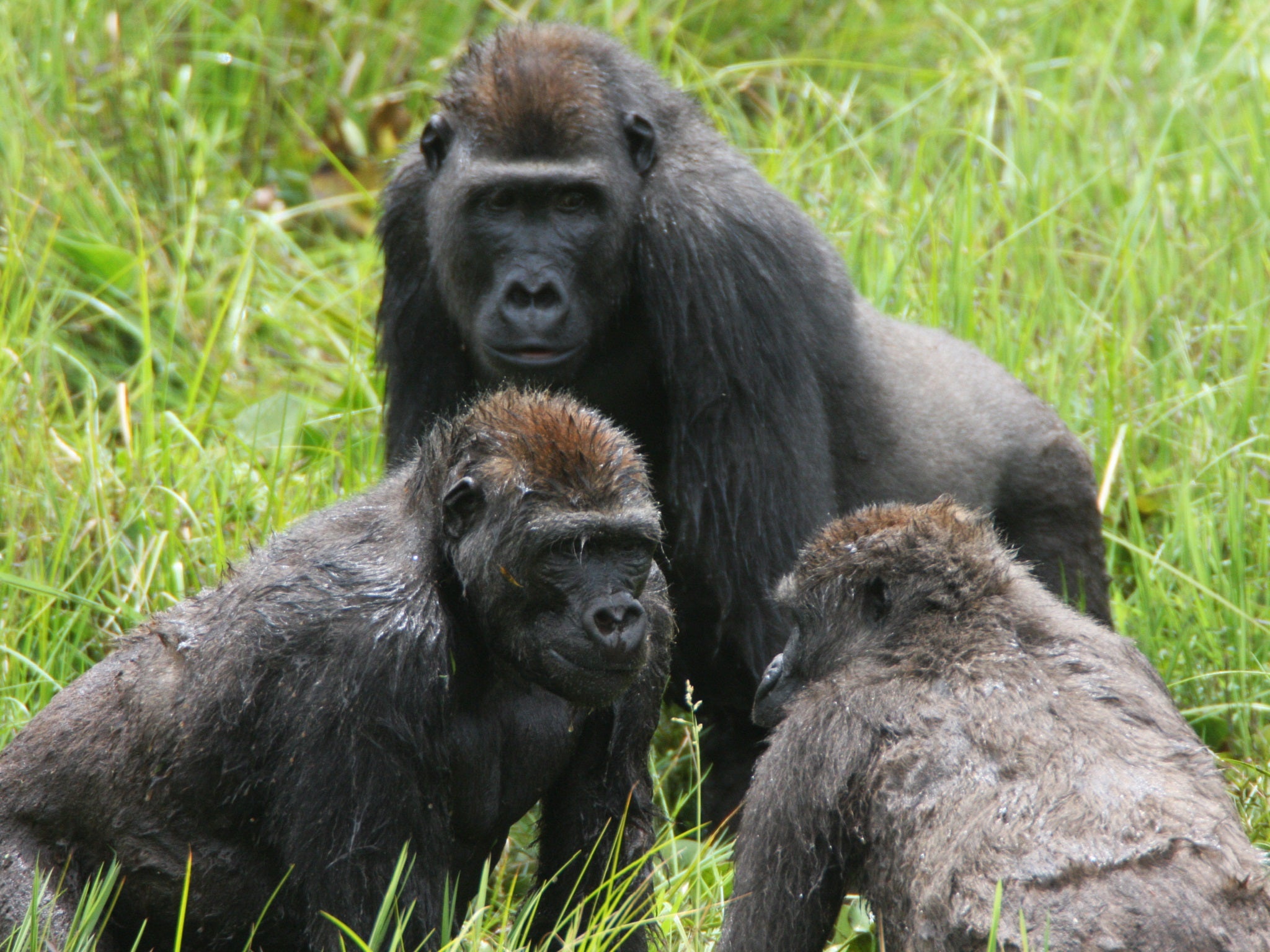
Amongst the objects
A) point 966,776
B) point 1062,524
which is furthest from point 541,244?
point 966,776

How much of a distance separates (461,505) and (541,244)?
5.02ft

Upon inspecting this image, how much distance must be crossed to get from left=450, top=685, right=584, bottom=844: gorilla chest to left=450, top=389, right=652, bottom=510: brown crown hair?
1.80ft

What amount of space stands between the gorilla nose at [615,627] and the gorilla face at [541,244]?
1484mm

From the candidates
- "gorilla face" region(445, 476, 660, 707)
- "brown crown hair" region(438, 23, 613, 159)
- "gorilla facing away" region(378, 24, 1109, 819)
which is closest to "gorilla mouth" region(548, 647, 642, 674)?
"gorilla face" region(445, 476, 660, 707)

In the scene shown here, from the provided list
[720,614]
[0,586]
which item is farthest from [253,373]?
[720,614]

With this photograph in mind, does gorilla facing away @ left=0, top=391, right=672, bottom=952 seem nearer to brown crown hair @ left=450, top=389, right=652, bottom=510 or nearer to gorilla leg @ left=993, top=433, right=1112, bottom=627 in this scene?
brown crown hair @ left=450, top=389, right=652, bottom=510

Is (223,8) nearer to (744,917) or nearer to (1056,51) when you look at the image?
(1056,51)

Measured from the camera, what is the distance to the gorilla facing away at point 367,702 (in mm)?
3400

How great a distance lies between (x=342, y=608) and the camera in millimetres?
3434

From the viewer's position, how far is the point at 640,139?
4980 millimetres

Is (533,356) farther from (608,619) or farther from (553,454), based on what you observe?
(608,619)

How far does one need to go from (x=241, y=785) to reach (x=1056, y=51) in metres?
6.17

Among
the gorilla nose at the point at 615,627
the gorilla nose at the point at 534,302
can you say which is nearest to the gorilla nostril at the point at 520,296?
the gorilla nose at the point at 534,302

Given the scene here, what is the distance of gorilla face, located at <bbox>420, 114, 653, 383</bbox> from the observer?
15.6ft
